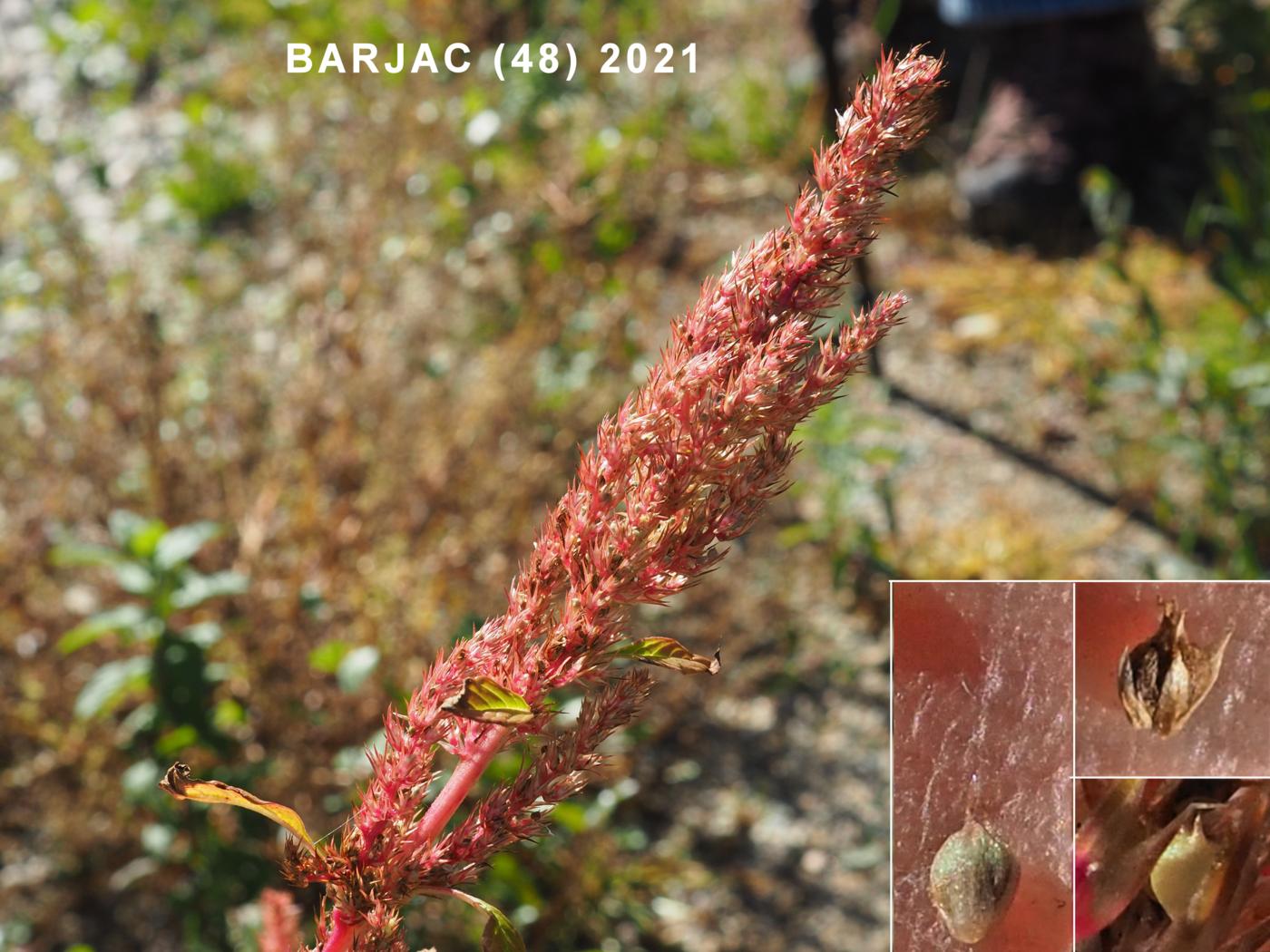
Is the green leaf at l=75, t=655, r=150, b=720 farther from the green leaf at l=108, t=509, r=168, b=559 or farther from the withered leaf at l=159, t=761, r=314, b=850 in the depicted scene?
the withered leaf at l=159, t=761, r=314, b=850

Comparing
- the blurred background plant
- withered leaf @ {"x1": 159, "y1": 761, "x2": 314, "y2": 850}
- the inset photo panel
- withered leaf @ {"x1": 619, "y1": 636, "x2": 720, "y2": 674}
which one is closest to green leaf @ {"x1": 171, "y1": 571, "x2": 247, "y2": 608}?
the blurred background plant

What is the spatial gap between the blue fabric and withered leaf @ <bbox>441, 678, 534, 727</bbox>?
3567 mm

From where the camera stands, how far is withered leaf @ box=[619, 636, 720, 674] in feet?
2.29

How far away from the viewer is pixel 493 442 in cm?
285

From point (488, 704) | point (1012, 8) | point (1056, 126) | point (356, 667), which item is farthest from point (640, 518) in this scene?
point (1056, 126)

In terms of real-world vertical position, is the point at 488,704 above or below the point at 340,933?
above

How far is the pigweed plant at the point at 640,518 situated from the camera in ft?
2.01

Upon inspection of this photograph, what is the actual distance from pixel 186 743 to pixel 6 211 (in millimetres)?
2345

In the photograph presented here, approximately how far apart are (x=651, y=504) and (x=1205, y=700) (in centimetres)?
36

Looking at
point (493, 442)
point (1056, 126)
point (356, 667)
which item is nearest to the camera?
point (356, 667)

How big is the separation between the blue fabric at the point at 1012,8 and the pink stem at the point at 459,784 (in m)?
3.54

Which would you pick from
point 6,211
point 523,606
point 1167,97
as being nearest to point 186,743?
point 523,606

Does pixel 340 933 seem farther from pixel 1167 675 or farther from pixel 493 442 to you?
pixel 493 442

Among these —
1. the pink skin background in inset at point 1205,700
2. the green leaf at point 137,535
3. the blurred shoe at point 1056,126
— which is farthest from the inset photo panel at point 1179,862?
the blurred shoe at point 1056,126
